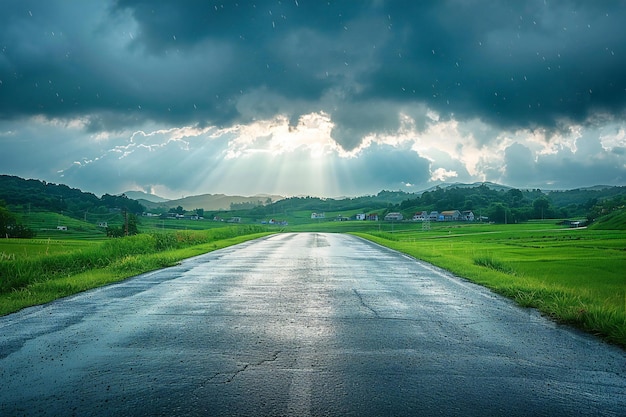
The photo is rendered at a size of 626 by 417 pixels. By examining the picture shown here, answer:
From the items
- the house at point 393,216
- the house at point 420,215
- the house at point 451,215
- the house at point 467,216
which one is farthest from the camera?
the house at point 393,216

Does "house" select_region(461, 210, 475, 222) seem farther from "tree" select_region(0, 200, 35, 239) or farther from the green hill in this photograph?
"tree" select_region(0, 200, 35, 239)

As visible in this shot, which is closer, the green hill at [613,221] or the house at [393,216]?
the green hill at [613,221]

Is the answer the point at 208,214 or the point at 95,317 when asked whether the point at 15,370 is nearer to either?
the point at 95,317

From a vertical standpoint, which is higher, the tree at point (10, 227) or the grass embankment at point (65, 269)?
the tree at point (10, 227)

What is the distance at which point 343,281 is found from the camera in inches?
498

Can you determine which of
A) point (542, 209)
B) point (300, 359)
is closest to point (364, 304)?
point (300, 359)

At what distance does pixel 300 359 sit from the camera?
16.9 ft

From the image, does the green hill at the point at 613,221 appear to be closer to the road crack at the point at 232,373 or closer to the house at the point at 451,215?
the house at the point at 451,215

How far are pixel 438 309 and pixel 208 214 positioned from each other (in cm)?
13629

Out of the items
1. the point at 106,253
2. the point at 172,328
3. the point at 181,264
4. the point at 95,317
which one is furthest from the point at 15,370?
the point at 106,253

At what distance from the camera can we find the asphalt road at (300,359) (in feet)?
12.7

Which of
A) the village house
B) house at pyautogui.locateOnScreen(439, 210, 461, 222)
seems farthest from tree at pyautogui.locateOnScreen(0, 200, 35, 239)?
the village house

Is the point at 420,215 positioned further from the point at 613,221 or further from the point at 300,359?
the point at 300,359

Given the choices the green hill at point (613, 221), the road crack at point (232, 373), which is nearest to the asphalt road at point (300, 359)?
the road crack at point (232, 373)
